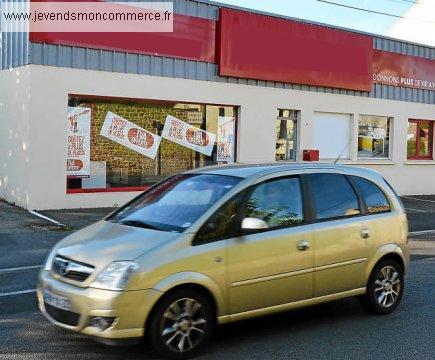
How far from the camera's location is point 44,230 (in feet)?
38.9

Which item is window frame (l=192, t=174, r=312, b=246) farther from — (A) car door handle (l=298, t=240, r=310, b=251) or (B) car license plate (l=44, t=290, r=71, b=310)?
(B) car license plate (l=44, t=290, r=71, b=310)

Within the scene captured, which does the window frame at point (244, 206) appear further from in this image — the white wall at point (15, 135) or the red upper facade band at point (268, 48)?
the red upper facade band at point (268, 48)

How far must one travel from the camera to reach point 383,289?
22.4 feet

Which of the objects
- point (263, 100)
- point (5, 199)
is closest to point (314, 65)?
point (263, 100)

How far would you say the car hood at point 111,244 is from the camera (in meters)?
5.14

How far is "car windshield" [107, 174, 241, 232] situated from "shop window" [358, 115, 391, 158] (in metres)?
15.4

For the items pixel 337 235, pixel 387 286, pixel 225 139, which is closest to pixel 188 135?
pixel 225 139

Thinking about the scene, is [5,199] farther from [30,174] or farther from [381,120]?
[381,120]

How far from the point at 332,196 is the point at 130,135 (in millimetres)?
9848

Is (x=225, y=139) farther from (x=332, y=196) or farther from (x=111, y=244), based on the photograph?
(x=111, y=244)

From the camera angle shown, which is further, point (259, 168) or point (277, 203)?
point (259, 168)

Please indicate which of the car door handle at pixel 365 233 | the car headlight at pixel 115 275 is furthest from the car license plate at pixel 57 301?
the car door handle at pixel 365 233

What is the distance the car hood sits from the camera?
202 inches

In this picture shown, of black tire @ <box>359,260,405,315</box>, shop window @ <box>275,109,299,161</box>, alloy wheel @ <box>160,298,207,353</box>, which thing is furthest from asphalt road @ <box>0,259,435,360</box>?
shop window @ <box>275,109,299,161</box>
